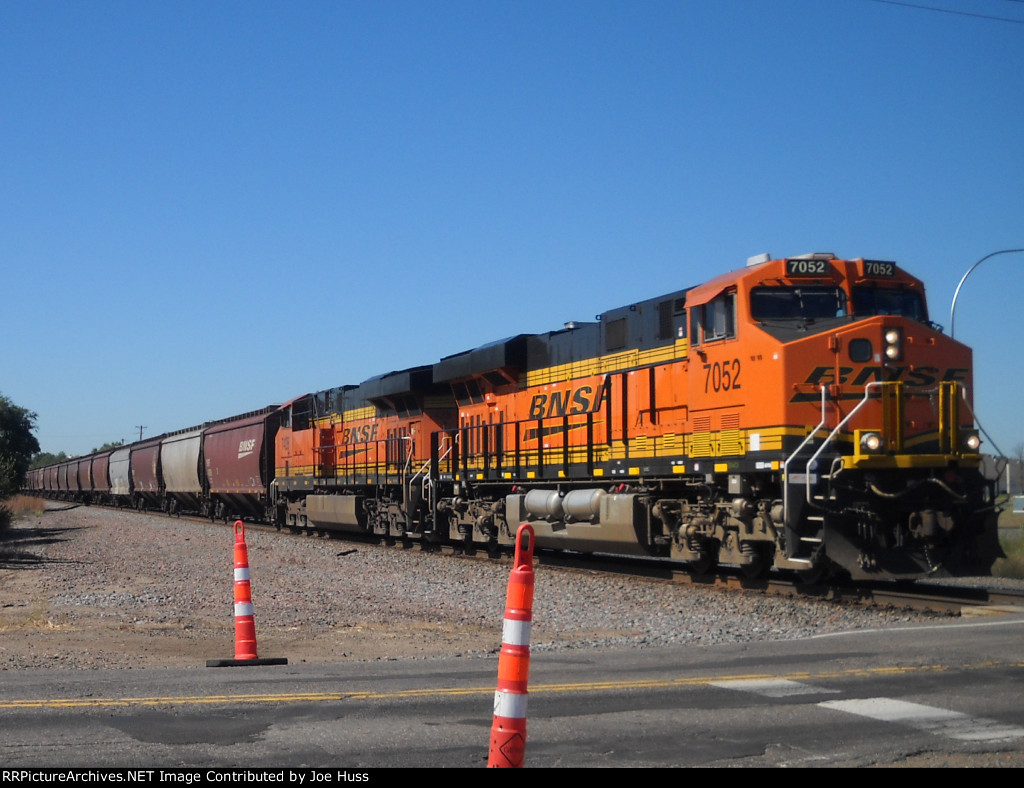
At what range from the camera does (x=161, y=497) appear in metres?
51.4

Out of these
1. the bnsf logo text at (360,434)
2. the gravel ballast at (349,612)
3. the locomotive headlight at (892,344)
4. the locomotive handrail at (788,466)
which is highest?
the locomotive headlight at (892,344)

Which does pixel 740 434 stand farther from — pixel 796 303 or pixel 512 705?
pixel 512 705

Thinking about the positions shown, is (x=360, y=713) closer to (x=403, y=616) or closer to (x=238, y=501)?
(x=403, y=616)

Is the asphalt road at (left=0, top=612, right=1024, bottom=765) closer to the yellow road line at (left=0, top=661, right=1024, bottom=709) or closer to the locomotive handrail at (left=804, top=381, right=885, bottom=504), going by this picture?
the yellow road line at (left=0, top=661, right=1024, bottom=709)

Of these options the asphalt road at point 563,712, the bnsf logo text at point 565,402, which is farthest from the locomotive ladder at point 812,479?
the bnsf logo text at point 565,402

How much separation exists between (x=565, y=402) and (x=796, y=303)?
5.79 meters

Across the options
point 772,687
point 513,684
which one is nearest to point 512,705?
point 513,684

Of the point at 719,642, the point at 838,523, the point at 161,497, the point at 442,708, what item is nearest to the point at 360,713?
the point at 442,708

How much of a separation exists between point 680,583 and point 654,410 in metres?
2.46

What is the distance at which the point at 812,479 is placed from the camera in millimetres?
12539

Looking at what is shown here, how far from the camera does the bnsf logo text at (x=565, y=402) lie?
1764 cm

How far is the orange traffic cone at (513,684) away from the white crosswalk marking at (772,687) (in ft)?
9.50

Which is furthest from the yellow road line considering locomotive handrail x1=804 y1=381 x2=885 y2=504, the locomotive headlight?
the locomotive headlight

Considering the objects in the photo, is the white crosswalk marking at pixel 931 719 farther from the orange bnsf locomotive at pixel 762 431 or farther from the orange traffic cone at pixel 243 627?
the orange bnsf locomotive at pixel 762 431
